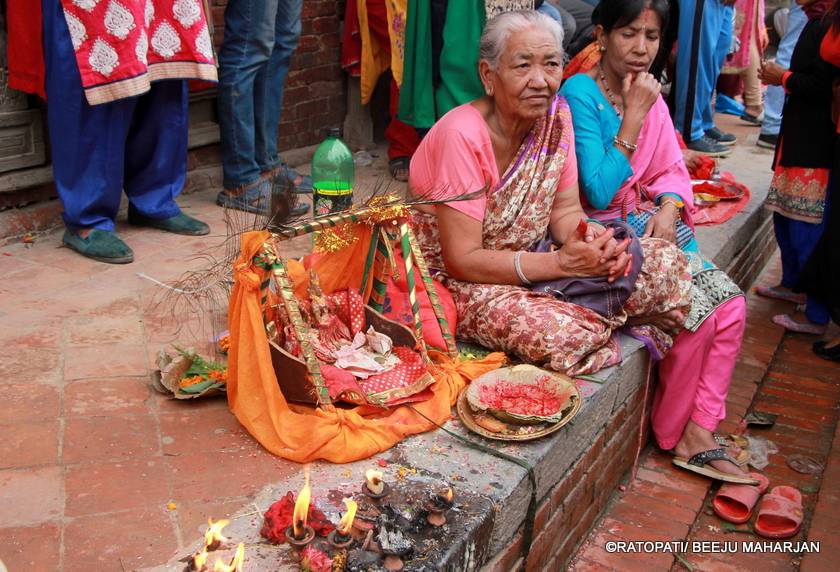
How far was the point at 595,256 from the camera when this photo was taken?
3072 mm

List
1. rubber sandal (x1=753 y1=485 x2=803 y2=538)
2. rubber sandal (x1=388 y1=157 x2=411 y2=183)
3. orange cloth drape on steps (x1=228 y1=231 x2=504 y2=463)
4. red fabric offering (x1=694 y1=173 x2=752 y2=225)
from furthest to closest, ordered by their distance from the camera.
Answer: rubber sandal (x1=388 y1=157 x2=411 y2=183) < red fabric offering (x1=694 y1=173 x2=752 y2=225) < rubber sandal (x1=753 y1=485 x2=803 y2=538) < orange cloth drape on steps (x1=228 y1=231 x2=504 y2=463)

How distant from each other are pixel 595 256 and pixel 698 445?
115cm

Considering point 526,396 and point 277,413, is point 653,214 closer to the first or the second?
point 526,396

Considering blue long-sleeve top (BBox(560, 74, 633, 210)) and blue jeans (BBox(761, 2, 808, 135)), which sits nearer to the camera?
blue long-sleeve top (BBox(560, 74, 633, 210))

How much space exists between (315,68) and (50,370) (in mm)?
3400

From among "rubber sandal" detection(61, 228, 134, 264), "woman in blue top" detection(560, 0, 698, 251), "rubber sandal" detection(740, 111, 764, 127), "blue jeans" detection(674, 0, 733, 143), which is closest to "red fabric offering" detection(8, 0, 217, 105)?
"rubber sandal" detection(61, 228, 134, 264)

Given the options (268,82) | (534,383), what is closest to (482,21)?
(268,82)

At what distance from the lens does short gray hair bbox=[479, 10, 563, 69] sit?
10.2ft

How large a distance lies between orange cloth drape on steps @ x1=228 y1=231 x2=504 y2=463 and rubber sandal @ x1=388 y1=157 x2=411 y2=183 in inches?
124

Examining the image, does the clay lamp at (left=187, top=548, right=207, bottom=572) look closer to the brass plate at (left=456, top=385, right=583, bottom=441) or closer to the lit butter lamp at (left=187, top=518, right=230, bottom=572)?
the lit butter lamp at (left=187, top=518, right=230, bottom=572)

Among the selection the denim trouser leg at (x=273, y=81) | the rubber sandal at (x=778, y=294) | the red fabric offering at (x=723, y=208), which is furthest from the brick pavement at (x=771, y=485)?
the denim trouser leg at (x=273, y=81)

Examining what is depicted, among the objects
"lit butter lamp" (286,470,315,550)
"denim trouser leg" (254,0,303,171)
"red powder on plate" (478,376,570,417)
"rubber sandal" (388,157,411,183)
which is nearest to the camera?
Result: "lit butter lamp" (286,470,315,550)

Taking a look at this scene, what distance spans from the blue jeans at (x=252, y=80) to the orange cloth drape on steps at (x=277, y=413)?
2274 millimetres

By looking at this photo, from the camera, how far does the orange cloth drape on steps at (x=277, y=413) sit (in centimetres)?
253
